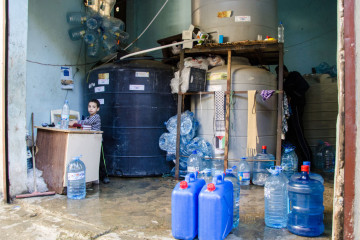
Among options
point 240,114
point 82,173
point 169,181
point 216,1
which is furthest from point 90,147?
point 216,1

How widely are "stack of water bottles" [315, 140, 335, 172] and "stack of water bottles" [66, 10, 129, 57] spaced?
14.6ft

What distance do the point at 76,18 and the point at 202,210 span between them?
443cm

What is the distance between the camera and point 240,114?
4.86 metres

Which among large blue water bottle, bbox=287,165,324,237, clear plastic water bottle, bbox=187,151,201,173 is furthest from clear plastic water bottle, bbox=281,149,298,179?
large blue water bottle, bbox=287,165,324,237

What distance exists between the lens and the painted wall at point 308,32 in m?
6.50

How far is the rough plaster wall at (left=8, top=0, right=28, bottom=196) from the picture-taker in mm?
3666

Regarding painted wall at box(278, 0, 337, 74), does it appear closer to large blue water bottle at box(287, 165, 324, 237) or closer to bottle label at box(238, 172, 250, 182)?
bottle label at box(238, 172, 250, 182)

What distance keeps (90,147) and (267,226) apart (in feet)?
8.51

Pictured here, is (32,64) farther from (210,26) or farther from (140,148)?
(210,26)

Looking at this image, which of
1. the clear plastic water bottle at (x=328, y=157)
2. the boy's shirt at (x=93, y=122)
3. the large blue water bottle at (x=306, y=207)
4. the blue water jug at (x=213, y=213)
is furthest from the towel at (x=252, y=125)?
the boy's shirt at (x=93, y=122)

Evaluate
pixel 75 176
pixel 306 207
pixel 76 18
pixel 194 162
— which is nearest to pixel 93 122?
pixel 75 176

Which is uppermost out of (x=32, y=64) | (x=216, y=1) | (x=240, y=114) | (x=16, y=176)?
(x=216, y=1)

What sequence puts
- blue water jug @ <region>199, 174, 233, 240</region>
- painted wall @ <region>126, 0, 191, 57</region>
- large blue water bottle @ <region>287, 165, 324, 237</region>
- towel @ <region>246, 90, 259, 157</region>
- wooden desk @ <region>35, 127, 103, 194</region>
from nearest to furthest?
1. blue water jug @ <region>199, 174, 233, 240</region>
2. large blue water bottle @ <region>287, 165, 324, 237</region>
3. wooden desk @ <region>35, 127, 103, 194</region>
4. towel @ <region>246, 90, 259, 157</region>
5. painted wall @ <region>126, 0, 191, 57</region>

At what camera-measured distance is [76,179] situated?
150 inches
